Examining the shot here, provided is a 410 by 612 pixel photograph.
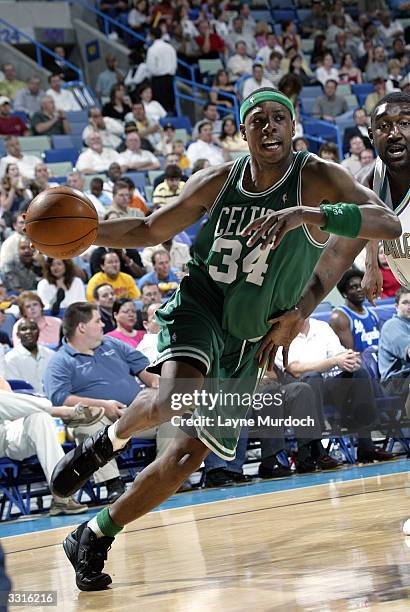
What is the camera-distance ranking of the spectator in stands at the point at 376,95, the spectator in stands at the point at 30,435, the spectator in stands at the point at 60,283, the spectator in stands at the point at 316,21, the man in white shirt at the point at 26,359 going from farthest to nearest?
the spectator in stands at the point at 316,21
the spectator in stands at the point at 376,95
the spectator in stands at the point at 60,283
the man in white shirt at the point at 26,359
the spectator in stands at the point at 30,435

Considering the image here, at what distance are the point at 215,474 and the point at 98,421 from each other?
40.4 inches

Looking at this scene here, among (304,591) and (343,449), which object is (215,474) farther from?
(304,591)

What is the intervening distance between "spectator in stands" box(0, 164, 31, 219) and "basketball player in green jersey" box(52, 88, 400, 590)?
6740 millimetres

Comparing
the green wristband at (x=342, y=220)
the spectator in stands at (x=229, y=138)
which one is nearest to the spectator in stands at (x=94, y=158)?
the spectator in stands at (x=229, y=138)

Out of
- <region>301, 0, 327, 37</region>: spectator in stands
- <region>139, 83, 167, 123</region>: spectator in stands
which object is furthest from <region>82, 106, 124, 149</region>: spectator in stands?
Answer: <region>301, 0, 327, 37</region>: spectator in stands

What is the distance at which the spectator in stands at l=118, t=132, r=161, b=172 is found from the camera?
→ 44.0ft

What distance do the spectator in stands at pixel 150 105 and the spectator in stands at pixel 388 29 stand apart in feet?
21.8

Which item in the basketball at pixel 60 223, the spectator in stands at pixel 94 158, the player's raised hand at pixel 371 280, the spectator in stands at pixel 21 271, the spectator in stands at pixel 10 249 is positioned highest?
the spectator in stands at pixel 94 158

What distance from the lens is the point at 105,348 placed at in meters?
7.77

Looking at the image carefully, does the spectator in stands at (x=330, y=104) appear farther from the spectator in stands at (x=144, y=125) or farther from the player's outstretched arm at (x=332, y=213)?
the player's outstretched arm at (x=332, y=213)

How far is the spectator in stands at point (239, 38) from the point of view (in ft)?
58.7

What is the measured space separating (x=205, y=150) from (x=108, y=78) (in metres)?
3.21

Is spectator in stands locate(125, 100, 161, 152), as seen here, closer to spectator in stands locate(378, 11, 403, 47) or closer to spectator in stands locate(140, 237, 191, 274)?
spectator in stands locate(140, 237, 191, 274)

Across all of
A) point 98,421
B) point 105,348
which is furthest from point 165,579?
point 105,348
